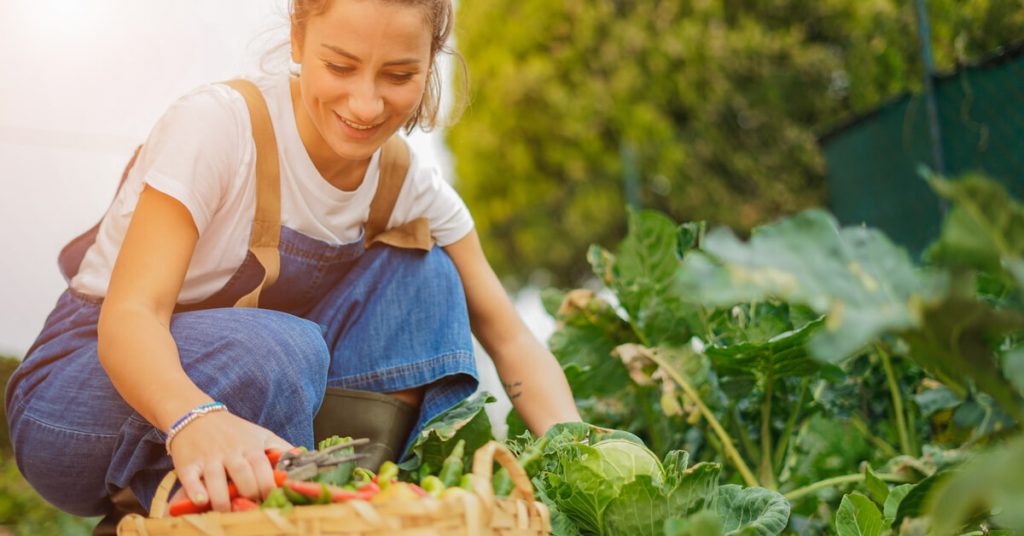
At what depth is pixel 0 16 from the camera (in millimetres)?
3260

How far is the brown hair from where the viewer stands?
1.49 meters

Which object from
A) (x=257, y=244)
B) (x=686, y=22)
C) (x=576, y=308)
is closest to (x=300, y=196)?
(x=257, y=244)

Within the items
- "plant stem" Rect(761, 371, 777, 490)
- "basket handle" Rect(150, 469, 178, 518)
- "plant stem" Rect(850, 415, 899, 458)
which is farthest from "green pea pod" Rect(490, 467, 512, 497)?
"plant stem" Rect(850, 415, 899, 458)

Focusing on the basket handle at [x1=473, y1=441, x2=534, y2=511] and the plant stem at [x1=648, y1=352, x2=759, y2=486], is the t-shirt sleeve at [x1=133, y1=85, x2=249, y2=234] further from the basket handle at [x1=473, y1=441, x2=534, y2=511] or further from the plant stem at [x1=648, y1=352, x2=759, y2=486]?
the plant stem at [x1=648, y1=352, x2=759, y2=486]

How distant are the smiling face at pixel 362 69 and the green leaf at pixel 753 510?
0.78 meters

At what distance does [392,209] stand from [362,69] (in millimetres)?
379

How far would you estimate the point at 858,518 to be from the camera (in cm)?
130

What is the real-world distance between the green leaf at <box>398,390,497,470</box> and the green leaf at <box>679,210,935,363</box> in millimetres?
811

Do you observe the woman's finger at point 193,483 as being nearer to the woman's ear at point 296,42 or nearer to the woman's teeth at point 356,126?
the woman's teeth at point 356,126

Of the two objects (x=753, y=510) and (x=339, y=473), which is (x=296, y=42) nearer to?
(x=339, y=473)

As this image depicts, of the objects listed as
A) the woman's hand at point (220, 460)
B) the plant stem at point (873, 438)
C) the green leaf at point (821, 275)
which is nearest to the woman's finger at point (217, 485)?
the woman's hand at point (220, 460)

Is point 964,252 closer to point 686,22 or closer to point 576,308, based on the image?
point 576,308

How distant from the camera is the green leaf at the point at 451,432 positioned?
152 cm

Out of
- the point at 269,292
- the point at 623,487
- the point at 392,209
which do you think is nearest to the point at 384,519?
the point at 623,487
